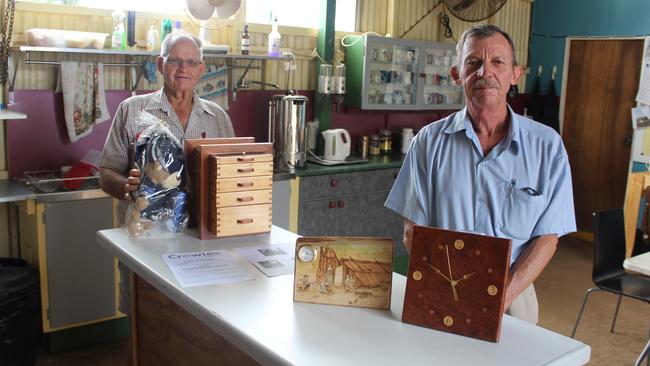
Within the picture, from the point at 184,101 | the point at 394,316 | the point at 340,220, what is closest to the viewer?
the point at 394,316

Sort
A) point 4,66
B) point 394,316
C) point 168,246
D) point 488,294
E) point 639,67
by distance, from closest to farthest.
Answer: point 488,294, point 394,316, point 168,246, point 4,66, point 639,67

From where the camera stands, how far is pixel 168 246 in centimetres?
212

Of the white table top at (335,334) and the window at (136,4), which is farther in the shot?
the window at (136,4)

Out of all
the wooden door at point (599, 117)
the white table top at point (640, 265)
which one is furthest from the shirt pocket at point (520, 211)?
the wooden door at point (599, 117)

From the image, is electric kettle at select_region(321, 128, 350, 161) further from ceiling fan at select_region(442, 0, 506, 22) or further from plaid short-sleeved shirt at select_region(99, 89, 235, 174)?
plaid short-sleeved shirt at select_region(99, 89, 235, 174)

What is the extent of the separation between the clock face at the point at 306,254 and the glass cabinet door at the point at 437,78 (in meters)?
3.96

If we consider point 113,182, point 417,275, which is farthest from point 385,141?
point 417,275

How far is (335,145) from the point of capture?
477cm

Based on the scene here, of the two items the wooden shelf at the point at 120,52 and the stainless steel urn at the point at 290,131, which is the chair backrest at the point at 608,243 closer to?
the stainless steel urn at the point at 290,131

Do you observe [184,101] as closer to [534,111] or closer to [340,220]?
[340,220]

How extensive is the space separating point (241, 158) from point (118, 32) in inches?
81.5

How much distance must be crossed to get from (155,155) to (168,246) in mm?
314

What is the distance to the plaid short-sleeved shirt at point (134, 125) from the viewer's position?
108 inches

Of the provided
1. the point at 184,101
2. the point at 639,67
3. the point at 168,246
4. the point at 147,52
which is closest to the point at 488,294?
the point at 168,246
